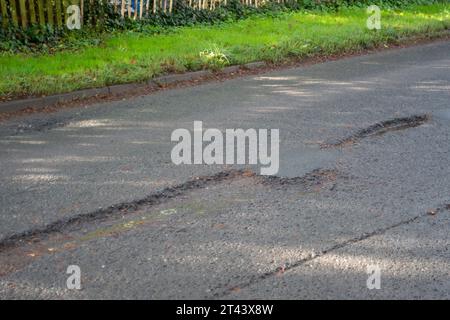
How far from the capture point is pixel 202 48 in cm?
1212

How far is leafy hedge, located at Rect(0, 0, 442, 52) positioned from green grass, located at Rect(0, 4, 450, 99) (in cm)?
46

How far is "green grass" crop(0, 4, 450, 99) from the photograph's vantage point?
9.99m

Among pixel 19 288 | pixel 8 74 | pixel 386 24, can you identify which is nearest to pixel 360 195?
pixel 19 288

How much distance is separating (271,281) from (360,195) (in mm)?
1810

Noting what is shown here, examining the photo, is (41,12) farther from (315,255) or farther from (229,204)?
(315,255)

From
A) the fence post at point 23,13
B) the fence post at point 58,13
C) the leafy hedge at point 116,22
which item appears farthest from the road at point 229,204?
the fence post at point 58,13

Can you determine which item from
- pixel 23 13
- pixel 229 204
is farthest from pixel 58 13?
pixel 229 204

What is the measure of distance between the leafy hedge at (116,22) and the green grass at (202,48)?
18.1 inches

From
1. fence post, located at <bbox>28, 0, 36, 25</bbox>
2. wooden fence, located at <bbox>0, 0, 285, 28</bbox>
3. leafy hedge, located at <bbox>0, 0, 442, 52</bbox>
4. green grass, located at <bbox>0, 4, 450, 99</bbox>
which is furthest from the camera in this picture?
fence post, located at <bbox>28, 0, 36, 25</bbox>

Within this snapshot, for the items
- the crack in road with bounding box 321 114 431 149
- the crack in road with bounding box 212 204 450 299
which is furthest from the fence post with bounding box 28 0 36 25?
the crack in road with bounding box 212 204 450 299

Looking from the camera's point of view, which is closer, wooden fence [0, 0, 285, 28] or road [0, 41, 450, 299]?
road [0, 41, 450, 299]

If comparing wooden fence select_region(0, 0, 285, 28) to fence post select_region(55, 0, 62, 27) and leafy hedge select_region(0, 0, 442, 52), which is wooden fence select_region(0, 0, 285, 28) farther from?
leafy hedge select_region(0, 0, 442, 52)

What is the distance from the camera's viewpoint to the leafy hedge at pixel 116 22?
12203 millimetres
